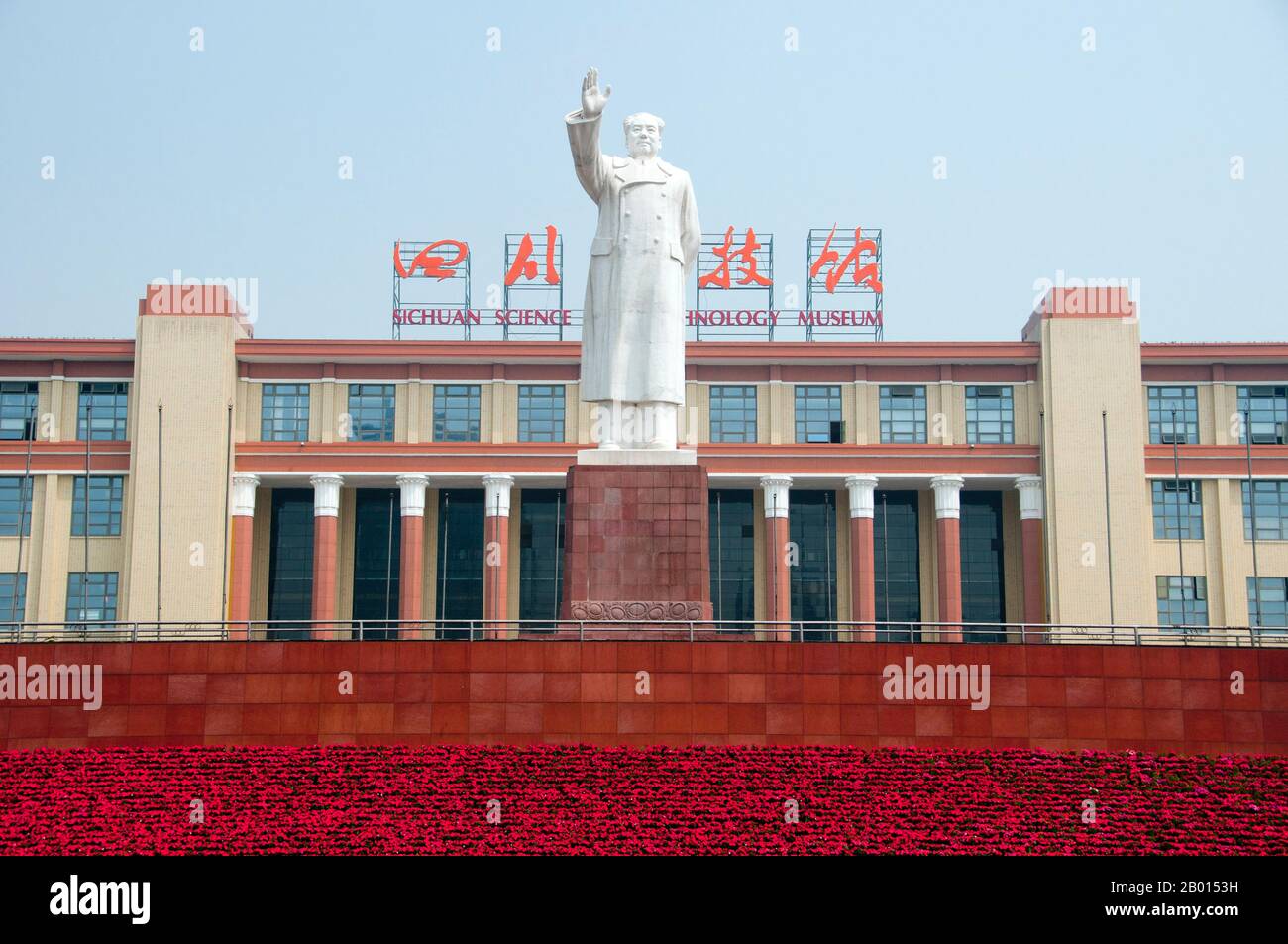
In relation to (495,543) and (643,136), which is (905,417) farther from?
(643,136)

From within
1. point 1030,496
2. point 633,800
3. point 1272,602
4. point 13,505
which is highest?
point 1030,496

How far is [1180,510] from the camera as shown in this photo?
4028 centimetres

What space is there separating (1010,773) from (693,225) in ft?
26.8

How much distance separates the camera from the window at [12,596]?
39656 millimetres

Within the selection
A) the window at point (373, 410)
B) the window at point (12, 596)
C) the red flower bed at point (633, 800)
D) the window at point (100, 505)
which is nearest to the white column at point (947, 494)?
the window at point (373, 410)

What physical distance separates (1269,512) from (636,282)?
24.4 metres

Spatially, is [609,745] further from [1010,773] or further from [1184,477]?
[1184,477]

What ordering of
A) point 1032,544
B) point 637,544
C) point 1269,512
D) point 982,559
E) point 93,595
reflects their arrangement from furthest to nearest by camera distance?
point 982,559
point 1269,512
point 1032,544
point 93,595
point 637,544

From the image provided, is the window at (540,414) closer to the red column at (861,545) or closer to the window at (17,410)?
the red column at (861,545)

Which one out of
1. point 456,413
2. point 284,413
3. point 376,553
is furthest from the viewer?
point 376,553

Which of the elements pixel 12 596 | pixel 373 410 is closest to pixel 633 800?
pixel 373 410

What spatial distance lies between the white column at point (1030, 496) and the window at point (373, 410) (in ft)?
50.7

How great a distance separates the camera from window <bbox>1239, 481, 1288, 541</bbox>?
40.0 metres

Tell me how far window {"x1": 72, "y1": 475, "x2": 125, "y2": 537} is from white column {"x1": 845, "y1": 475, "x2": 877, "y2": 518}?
1782 centimetres
